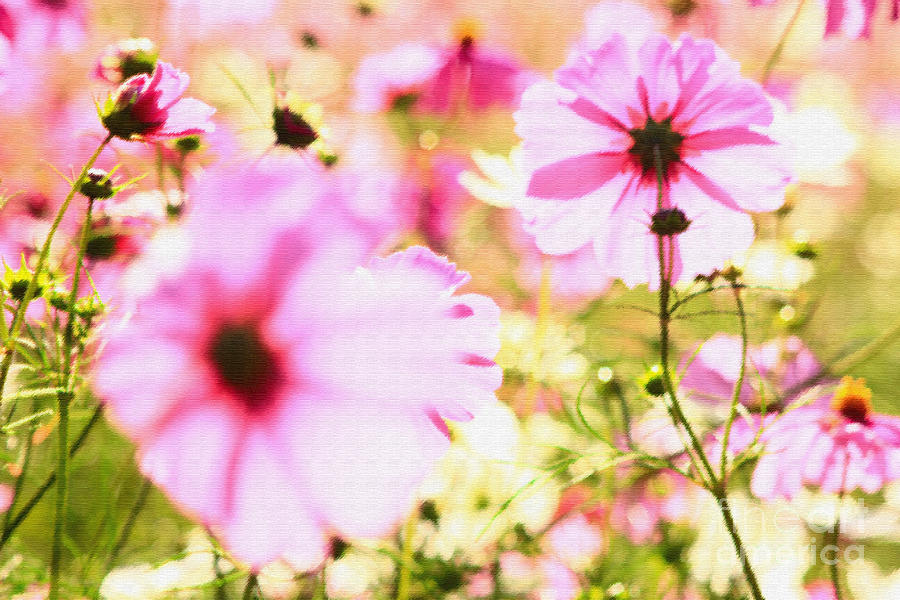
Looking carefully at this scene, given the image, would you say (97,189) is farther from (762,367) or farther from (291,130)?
(762,367)

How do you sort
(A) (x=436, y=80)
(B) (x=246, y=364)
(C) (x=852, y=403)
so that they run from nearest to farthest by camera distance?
(B) (x=246, y=364)
(C) (x=852, y=403)
(A) (x=436, y=80)

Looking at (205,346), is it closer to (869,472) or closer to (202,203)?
(202,203)

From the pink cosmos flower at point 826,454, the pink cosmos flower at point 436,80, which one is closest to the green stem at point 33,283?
the pink cosmos flower at point 826,454

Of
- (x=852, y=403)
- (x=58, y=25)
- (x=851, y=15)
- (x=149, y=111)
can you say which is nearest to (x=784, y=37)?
(x=851, y=15)

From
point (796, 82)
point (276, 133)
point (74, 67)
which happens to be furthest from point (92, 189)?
point (74, 67)

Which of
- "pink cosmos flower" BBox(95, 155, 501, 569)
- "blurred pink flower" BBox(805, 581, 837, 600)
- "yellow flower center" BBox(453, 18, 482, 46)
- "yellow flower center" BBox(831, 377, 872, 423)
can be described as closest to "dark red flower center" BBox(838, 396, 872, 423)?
"yellow flower center" BBox(831, 377, 872, 423)

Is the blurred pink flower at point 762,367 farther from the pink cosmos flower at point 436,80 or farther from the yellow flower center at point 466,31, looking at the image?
the yellow flower center at point 466,31

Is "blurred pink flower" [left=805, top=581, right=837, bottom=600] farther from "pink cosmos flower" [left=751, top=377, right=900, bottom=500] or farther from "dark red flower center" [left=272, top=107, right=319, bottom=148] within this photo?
"dark red flower center" [left=272, top=107, right=319, bottom=148]
